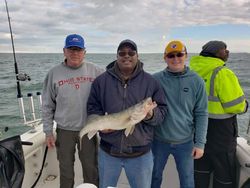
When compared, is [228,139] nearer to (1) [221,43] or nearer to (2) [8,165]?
(1) [221,43]

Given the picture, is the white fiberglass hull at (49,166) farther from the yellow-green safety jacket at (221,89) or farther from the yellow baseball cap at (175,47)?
the yellow baseball cap at (175,47)

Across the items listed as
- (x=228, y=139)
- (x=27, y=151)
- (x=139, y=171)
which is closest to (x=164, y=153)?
(x=139, y=171)

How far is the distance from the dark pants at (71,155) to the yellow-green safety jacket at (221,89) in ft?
5.15

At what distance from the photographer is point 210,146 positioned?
368 centimetres

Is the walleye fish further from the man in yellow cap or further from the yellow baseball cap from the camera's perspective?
the yellow baseball cap

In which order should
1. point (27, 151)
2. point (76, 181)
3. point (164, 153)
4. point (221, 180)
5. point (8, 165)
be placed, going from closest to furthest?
1. point (8, 165)
2. point (164, 153)
3. point (221, 180)
4. point (27, 151)
5. point (76, 181)

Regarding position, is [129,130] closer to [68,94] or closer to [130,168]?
[130,168]

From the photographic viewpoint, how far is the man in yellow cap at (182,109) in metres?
3.27

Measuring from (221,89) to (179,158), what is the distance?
0.94 metres

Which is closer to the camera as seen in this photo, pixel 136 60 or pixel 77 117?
pixel 136 60

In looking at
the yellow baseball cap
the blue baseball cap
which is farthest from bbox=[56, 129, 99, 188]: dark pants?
the yellow baseball cap

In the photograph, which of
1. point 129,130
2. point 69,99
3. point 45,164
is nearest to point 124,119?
point 129,130

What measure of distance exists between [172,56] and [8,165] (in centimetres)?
200

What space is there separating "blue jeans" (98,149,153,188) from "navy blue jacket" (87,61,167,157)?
3.0 inches
